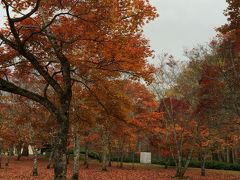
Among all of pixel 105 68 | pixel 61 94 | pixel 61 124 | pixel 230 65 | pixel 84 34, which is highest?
pixel 230 65

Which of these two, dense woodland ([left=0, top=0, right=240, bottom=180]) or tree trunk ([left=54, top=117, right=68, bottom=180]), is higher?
dense woodland ([left=0, top=0, right=240, bottom=180])

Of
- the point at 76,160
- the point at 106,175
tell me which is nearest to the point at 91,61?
the point at 76,160

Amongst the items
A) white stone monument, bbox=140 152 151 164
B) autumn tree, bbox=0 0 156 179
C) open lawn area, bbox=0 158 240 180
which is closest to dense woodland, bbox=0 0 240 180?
autumn tree, bbox=0 0 156 179

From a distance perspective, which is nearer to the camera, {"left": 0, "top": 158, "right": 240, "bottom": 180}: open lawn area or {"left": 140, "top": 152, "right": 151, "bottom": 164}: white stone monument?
{"left": 0, "top": 158, "right": 240, "bottom": 180}: open lawn area

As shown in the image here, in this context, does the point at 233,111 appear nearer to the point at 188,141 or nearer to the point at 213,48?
the point at 213,48

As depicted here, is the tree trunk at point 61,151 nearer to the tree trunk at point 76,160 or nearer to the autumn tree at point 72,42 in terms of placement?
the autumn tree at point 72,42

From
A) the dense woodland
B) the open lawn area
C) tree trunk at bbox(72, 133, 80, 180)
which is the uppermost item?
the dense woodland

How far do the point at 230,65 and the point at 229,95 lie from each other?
1759 millimetres

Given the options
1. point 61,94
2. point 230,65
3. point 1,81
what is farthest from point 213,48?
point 1,81

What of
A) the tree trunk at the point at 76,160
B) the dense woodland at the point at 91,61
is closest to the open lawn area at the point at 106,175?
the tree trunk at the point at 76,160

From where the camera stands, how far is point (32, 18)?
15.1m

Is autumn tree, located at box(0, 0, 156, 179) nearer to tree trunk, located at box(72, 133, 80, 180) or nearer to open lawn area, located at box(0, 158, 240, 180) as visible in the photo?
tree trunk, located at box(72, 133, 80, 180)

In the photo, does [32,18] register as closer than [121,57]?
No

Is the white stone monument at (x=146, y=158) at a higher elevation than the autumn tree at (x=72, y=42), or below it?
below
